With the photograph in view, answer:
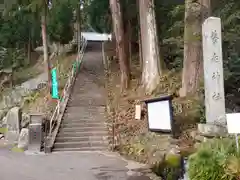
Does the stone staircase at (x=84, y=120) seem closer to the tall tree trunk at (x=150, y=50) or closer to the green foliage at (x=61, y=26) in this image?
the tall tree trunk at (x=150, y=50)

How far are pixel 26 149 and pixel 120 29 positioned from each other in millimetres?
7456

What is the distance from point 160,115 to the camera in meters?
12.5

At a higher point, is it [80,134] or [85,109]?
[85,109]

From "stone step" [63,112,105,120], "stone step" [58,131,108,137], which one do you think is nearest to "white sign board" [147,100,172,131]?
"stone step" [58,131,108,137]

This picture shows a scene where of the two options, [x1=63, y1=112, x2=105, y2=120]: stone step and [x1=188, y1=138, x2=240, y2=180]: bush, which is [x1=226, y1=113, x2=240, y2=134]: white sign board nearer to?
[x1=188, y1=138, x2=240, y2=180]: bush

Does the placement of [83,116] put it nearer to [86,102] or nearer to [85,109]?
[85,109]

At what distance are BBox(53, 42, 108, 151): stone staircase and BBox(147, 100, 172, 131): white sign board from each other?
91.2 inches

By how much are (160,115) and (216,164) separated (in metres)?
5.41

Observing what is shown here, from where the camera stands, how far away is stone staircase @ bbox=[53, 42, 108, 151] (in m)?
14.4

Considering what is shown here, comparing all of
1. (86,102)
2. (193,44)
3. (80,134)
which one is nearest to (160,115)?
(193,44)

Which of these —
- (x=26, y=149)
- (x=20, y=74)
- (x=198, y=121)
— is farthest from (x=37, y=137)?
(x=20, y=74)

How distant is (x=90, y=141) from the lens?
14672 millimetres

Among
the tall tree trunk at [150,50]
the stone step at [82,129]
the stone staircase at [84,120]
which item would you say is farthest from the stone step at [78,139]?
the tall tree trunk at [150,50]

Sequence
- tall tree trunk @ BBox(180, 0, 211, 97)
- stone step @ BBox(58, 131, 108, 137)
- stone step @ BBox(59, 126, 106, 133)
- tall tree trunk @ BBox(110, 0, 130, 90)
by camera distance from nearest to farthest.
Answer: tall tree trunk @ BBox(180, 0, 211, 97)
stone step @ BBox(58, 131, 108, 137)
stone step @ BBox(59, 126, 106, 133)
tall tree trunk @ BBox(110, 0, 130, 90)
